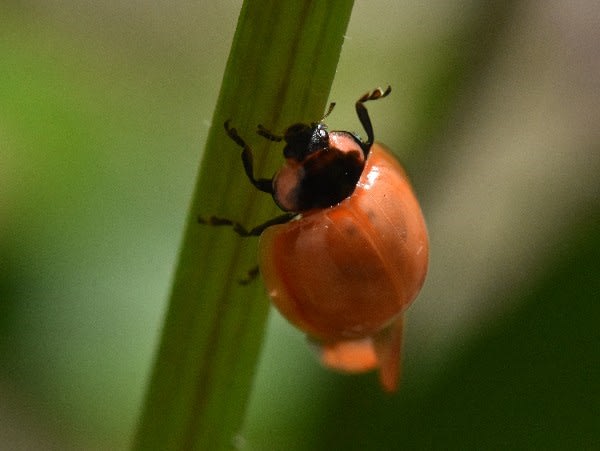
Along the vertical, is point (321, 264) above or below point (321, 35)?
below

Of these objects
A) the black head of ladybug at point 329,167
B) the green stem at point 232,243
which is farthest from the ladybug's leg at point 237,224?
the black head of ladybug at point 329,167

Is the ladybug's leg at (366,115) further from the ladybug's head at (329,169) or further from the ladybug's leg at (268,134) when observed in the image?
the ladybug's leg at (268,134)

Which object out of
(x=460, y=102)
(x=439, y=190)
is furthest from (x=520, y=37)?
(x=439, y=190)

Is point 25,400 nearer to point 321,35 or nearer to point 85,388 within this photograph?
point 85,388

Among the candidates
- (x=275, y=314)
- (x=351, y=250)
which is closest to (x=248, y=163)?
(x=351, y=250)

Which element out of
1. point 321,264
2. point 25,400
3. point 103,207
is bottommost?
point 25,400

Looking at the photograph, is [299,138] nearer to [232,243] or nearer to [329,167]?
[232,243]

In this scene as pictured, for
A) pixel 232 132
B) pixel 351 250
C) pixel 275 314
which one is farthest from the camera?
pixel 275 314
